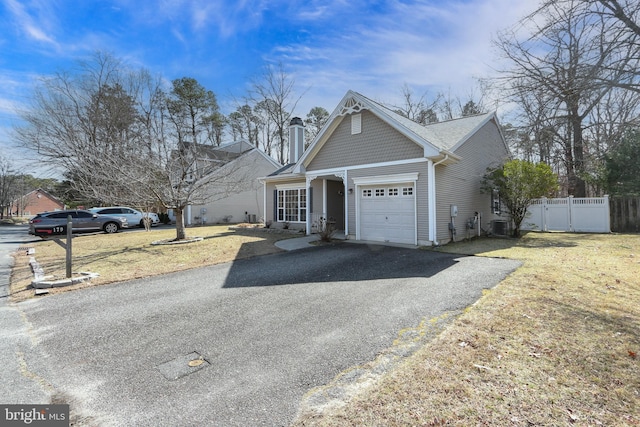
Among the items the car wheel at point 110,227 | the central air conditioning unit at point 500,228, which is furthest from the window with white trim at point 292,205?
the car wheel at point 110,227

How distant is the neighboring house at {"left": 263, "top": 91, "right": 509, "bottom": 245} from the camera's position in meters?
10.6

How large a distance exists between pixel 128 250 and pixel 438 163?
37.7ft

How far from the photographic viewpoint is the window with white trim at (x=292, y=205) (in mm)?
15508

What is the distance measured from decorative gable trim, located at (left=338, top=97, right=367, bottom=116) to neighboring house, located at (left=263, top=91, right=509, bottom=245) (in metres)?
0.04

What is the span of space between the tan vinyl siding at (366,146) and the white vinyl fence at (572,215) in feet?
25.3

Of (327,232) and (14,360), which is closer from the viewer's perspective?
(14,360)

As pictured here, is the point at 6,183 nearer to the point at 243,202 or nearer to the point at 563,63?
the point at 243,202

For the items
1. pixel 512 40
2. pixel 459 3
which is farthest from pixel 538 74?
pixel 459 3

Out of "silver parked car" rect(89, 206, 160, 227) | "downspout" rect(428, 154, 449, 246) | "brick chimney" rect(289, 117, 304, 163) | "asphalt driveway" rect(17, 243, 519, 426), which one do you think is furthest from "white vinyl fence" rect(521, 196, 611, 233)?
"silver parked car" rect(89, 206, 160, 227)

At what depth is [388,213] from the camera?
11.6m

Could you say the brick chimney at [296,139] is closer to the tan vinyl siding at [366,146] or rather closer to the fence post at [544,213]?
the tan vinyl siding at [366,146]

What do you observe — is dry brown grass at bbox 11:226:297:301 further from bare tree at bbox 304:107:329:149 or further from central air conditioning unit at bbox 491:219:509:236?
bare tree at bbox 304:107:329:149

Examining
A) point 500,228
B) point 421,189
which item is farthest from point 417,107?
point 421,189

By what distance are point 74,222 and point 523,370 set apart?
21213mm
